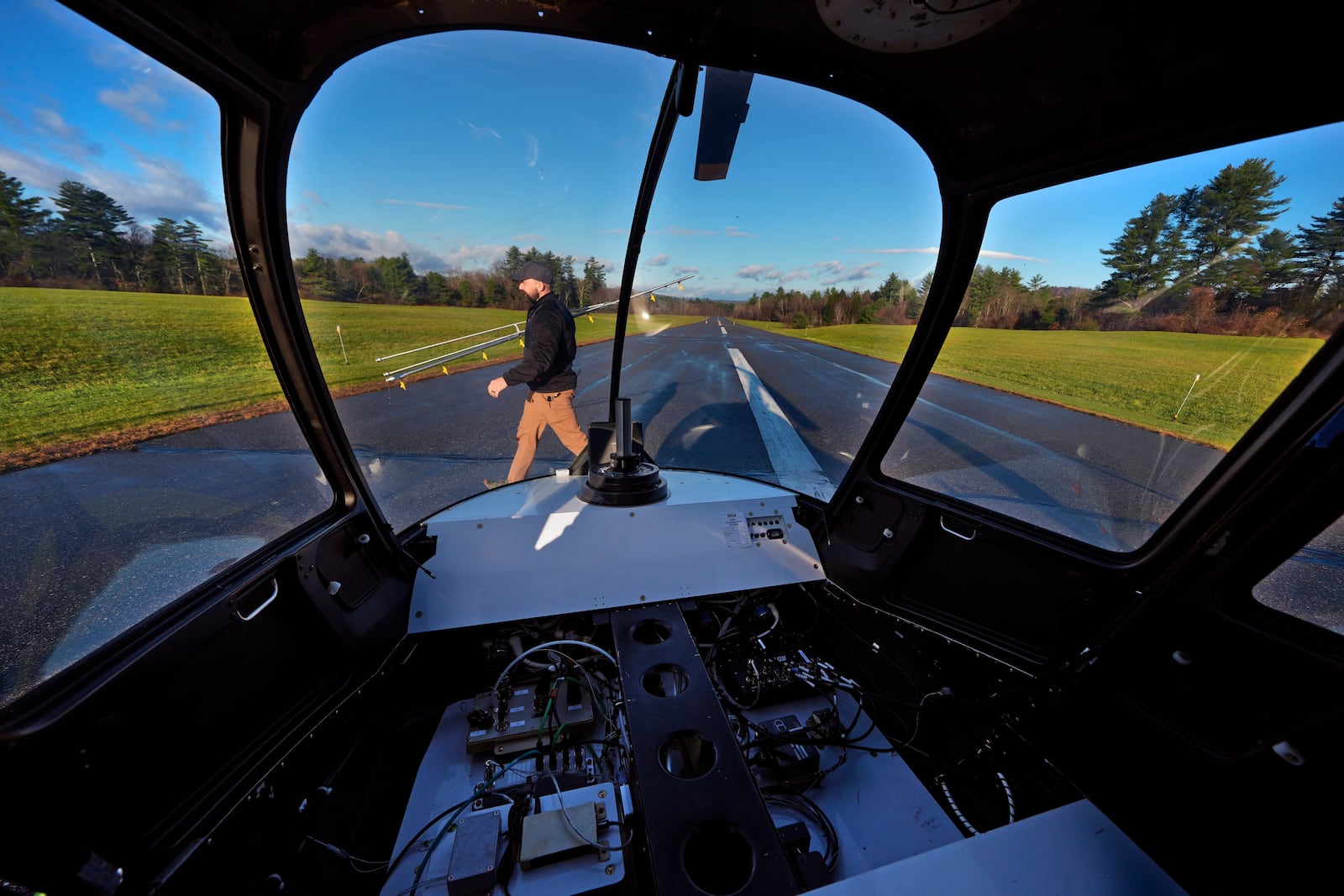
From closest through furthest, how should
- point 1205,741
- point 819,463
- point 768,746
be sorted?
1. point 1205,741
2. point 768,746
3. point 819,463

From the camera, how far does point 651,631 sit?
1825mm

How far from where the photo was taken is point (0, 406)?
97 cm

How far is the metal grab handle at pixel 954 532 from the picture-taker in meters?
1.83

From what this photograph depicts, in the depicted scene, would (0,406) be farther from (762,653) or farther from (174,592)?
(762,653)

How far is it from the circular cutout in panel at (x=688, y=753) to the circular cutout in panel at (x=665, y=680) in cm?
19

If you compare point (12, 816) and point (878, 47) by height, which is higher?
point (878, 47)

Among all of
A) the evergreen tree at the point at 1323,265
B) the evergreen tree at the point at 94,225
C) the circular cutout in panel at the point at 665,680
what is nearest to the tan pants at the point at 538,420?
the circular cutout in panel at the point at 665,680

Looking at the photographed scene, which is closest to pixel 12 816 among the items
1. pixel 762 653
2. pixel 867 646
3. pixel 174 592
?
pixel 174 592

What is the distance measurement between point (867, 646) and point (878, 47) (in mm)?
2335

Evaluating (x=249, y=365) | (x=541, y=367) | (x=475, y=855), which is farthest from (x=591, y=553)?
(x=541, y=367)

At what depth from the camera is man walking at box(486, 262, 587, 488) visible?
3.23 m

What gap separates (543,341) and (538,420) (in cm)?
64

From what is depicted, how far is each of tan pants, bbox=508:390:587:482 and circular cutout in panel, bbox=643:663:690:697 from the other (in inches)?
86.4

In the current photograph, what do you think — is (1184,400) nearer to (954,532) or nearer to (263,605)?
(954,532)
